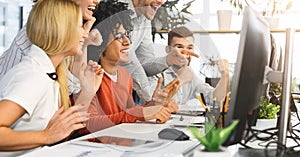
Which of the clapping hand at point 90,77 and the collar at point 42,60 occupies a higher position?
the collar at point 42,60

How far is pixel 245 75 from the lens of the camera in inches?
31.5

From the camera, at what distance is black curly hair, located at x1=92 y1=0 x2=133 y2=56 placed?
182 cm

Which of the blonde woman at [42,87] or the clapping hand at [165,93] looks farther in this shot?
the clapping hand at [165,93]

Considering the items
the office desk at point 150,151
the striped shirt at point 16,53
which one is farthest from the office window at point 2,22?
the office desk at point 150,151

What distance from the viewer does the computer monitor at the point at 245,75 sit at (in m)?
0.79

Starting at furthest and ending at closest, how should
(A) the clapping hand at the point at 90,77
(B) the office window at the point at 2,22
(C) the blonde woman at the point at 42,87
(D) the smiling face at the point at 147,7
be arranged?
(B) the office window at the point at 2,22, (D) the smiling face at the point at 147,7, (A) the clapping hand at the point at 90,77, (C) the blonde woman at the point at 42,87

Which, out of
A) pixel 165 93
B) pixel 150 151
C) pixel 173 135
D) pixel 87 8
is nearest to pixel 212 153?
pixel 150 151

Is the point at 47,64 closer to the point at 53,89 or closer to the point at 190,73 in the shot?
the point at 53,89

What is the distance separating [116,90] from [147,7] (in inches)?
16.9

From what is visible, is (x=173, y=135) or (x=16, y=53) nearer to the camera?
(x=173, y=135)

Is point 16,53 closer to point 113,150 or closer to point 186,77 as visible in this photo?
point 186,77

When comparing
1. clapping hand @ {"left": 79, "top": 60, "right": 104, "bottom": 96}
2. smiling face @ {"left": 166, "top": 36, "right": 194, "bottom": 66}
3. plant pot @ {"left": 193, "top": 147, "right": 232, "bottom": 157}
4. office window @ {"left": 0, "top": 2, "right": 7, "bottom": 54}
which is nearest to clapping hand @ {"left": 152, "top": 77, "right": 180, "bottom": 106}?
smiling face @ {"left": 166, "top": 36, "right": 194, "bottom": 66}

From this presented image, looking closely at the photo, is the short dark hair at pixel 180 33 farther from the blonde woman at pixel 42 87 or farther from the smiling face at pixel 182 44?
the blonde woman at pixel 42 87

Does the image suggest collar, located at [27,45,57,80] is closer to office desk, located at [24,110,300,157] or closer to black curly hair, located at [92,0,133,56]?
office desk, located at [24,110,300,157]
